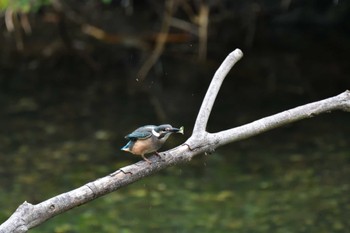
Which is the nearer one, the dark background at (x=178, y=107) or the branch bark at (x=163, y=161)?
the branch bark at (x=163, y=161)

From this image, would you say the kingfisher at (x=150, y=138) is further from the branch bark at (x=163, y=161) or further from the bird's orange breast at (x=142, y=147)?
the branch bark at (x=163, y=161)

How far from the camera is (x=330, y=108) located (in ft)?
9.02

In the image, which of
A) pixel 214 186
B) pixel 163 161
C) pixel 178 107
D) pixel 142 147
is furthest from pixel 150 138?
pixel 178 107

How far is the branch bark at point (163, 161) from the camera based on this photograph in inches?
87.5

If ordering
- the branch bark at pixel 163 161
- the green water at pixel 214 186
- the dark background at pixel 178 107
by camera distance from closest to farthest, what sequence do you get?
1. the branch bark at pixel 163 161
2. the green water at pixel 214 186
3. the dark background at pixel 178 107

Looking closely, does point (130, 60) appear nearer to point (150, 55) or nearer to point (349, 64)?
point (150, 55)

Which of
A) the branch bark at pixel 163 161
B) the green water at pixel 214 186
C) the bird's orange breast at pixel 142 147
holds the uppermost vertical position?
the green water at pixel 214 186

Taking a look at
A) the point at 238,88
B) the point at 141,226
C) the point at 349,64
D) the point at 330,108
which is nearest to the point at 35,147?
the point at 141,226

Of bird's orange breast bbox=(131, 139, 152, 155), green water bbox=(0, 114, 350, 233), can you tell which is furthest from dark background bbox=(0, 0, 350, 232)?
bird's orange breast bbox=(131, 139, 152, 155)

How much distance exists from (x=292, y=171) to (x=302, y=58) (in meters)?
2.74

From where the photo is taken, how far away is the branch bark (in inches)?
87.5

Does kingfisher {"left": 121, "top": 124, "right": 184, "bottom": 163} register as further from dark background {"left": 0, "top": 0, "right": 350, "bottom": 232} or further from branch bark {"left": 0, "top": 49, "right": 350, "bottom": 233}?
dark background {"left": 0, "top": 0, "right": 350, "bottom": 232}

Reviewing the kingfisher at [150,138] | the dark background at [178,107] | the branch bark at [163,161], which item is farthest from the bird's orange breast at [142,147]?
the dark background at [178,107]

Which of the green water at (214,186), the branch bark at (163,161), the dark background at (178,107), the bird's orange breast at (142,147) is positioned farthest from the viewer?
the dark background at (178,107)
